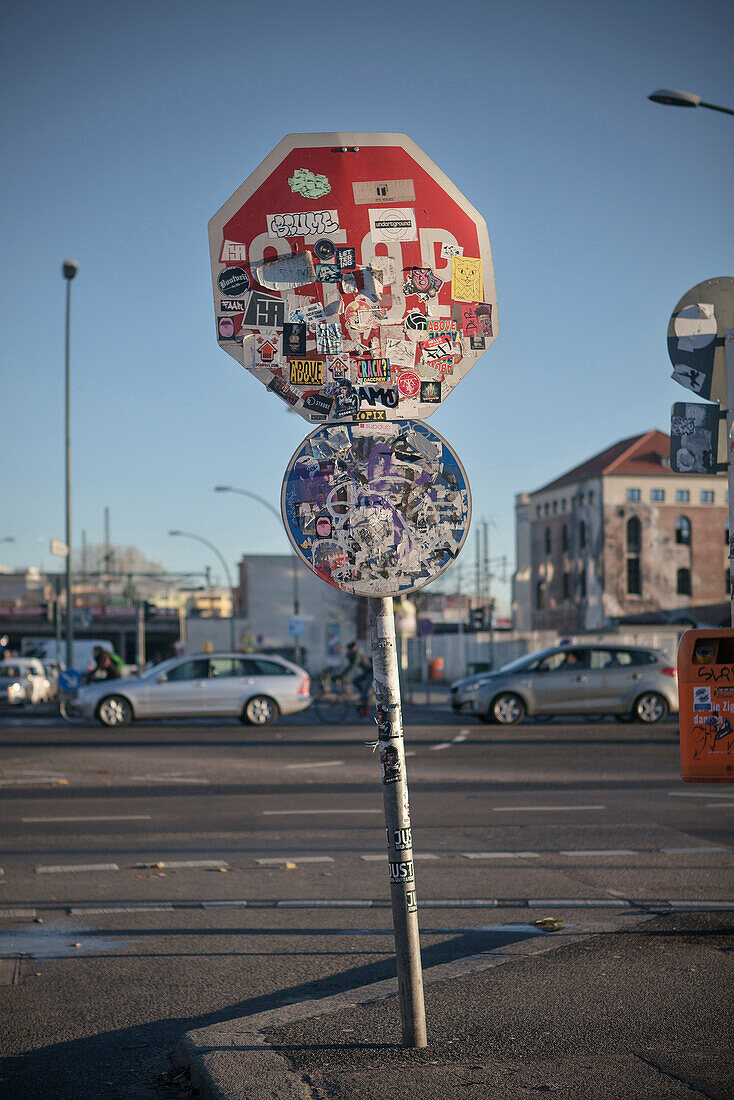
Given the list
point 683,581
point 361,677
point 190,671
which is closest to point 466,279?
point 190,671

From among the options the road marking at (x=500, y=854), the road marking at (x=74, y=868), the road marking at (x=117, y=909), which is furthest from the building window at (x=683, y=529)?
the road marking at (x=117, y=909)

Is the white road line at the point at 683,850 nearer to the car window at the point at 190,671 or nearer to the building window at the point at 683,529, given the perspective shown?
the car window at the point at 190,671

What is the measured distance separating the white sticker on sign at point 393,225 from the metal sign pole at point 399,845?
132cm

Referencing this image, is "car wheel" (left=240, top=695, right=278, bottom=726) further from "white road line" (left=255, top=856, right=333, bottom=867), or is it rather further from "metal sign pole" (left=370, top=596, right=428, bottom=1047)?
"metal sign pole" (left=370, top=596, right=428, bottom=1047)

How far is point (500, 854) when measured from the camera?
341 inches

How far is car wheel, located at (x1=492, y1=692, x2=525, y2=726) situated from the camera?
920 inches

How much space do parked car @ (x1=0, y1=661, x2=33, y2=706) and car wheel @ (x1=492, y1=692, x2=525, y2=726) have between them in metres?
19.2

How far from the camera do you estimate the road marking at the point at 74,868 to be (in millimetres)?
8195

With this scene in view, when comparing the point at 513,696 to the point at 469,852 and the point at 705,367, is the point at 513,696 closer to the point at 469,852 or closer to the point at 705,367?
the point at 469,852

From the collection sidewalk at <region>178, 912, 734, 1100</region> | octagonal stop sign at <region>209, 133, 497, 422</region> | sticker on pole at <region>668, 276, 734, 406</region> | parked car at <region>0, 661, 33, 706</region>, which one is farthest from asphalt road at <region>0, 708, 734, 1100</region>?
parked car at <region>0, 661, 33, 706</region>

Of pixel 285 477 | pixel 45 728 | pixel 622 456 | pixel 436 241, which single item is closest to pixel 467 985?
pixel 285 477

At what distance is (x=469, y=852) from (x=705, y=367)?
4610mm

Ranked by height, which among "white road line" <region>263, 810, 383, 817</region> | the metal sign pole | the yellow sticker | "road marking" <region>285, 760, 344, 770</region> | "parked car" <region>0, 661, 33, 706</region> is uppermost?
the yellow sticker

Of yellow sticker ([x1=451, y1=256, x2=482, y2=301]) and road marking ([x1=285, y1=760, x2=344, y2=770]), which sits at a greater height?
yellow sticker ([x1=451, y1=256, x2=482, y2=301])
